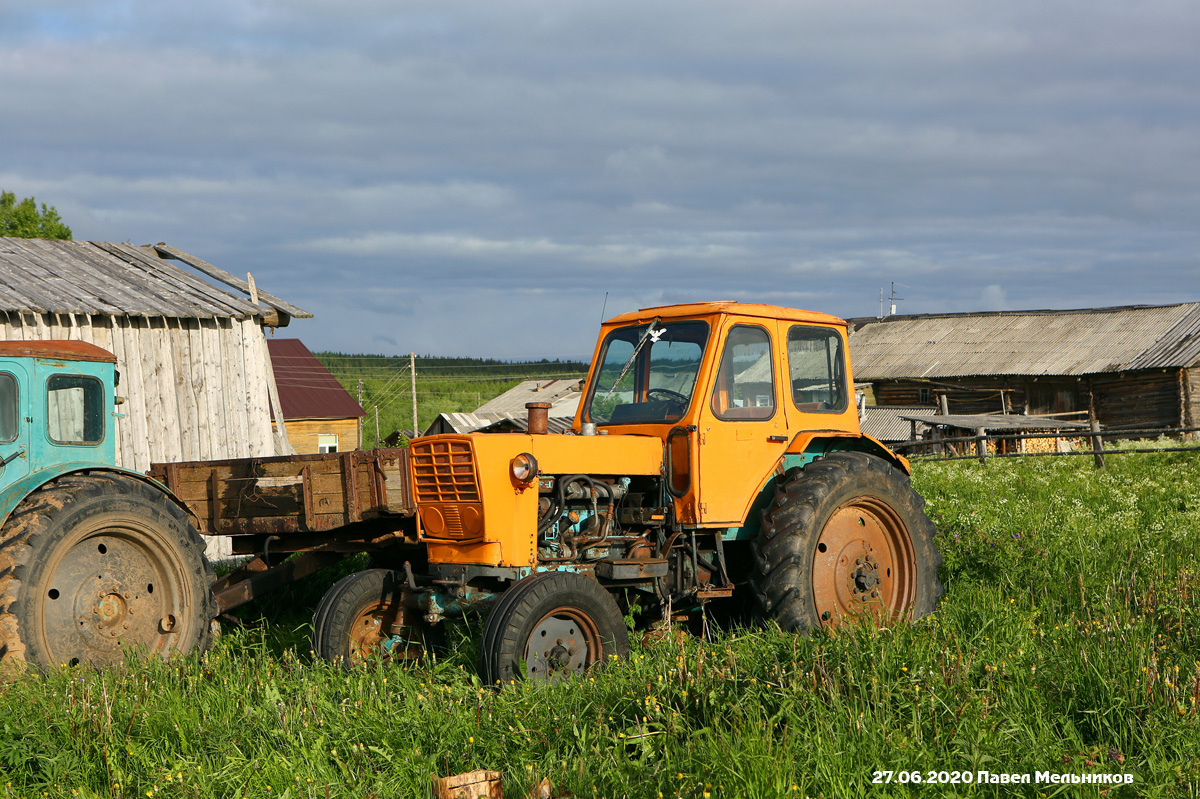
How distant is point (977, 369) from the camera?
103 feet

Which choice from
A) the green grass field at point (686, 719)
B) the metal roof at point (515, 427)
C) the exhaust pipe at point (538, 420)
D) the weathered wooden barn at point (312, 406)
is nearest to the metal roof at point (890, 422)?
the metal roof at point (515, 427)

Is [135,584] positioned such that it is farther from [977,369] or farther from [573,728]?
[977,369]

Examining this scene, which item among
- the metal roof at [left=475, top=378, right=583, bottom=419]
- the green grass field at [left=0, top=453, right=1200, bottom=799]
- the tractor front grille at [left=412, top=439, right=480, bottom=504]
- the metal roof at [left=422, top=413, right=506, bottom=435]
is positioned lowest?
the green grass field at [left=0, top=453, right=1200, bottom=799]

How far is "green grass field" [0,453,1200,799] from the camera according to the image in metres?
3.77

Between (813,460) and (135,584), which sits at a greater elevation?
(813,460)

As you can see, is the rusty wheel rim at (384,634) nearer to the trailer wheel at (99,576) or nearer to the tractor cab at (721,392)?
the trailer wheel at (99,576)

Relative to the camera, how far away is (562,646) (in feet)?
17.6

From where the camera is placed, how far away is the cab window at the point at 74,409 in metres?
6.51

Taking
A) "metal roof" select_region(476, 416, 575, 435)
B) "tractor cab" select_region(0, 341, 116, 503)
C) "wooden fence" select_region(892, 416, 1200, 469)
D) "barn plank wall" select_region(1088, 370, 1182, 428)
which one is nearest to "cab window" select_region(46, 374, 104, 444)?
"tractor cab" select_region(0, 341, 116, 503)

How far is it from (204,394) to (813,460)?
8.24 meters

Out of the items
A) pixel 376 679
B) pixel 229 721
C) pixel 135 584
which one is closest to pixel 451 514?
pixel 376 679

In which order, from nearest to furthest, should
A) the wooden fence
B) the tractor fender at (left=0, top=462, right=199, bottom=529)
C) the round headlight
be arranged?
the round headlight < the tractor fender at (left=0, top=462, right=199, bottom=529) < the wooden fence

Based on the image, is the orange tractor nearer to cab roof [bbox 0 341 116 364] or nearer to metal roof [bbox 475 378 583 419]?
cab roof [bbox 0 341 116 364]

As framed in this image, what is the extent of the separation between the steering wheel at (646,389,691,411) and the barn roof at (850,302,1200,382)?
2577 centimetres
